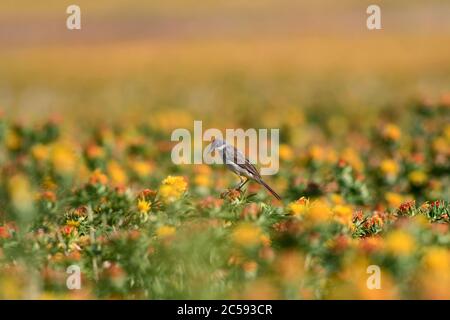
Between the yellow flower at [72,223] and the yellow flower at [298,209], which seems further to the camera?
the yellow flower at [72,223]

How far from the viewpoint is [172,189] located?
5320 mm

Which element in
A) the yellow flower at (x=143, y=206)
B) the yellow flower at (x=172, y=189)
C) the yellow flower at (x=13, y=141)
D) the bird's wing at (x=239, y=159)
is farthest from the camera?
the yellow flower at (x=13, y=141)

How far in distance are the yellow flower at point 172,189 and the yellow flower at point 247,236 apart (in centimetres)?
77

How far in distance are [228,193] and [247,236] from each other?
148 centimetres

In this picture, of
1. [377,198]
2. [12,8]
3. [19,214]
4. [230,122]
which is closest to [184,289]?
[19,214]

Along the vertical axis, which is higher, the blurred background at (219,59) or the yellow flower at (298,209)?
the blurred background at (219,59)

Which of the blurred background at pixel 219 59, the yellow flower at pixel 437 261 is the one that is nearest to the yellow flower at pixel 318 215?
the yellow flower at pixel 437 261

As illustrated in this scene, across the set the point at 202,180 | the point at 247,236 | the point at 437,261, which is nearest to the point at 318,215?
the point at 247,236

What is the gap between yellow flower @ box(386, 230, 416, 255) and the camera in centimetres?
425

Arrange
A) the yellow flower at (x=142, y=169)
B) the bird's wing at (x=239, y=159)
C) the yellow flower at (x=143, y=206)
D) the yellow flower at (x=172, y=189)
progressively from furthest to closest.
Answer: the yellow flower at (x=142, y=169), the bird's wing at (x=239, y=159), the yellow flower at (x=143, y=206), the yellow flower at (x=172, y=189)

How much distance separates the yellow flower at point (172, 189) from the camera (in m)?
5.30

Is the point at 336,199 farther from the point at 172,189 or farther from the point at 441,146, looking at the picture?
the point at 441,146

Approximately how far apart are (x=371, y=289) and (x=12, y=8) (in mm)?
55235

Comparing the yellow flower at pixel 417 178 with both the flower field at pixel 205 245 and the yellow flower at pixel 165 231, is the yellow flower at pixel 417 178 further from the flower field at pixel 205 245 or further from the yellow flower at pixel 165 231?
the yellow flower at pixel 165 231
